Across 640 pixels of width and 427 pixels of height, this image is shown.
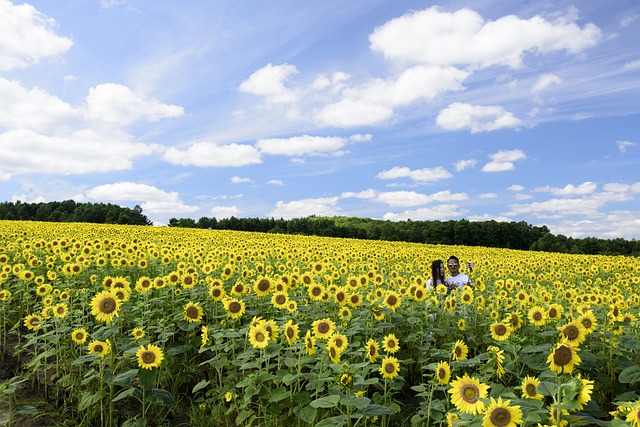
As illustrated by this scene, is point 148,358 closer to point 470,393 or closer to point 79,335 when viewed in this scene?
point 79,335

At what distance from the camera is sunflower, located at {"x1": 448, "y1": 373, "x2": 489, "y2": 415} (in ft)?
12.5

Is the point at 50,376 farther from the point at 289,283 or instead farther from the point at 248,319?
the point at 289,283

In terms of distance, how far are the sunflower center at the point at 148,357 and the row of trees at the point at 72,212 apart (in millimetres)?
58881

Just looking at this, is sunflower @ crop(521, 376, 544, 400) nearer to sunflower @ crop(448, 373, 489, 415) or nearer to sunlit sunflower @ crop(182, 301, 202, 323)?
sunflower @ crop(448, 373, 489, 415)

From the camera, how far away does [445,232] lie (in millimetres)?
59719

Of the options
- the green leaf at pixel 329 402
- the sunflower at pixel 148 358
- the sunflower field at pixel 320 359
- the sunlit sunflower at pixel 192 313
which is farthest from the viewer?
the sunlit sunflower at pixel 192 313

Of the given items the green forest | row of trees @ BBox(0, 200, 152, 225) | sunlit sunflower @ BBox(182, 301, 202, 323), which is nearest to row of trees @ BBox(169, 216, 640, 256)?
the green forest

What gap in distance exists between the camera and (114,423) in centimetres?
627

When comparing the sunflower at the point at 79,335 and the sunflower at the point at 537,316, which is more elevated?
the sunflower at the point at 537,316

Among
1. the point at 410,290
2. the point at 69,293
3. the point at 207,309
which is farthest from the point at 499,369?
the point at 69,293

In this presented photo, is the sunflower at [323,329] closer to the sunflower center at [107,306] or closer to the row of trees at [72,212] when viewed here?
the sunflower center at [107,306]

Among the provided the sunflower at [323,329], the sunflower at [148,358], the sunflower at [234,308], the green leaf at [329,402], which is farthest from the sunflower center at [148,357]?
the green leaf at [329,402]

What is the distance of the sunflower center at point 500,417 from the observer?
3.34 metres

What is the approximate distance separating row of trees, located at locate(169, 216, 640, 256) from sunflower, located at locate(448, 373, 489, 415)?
5122cm
